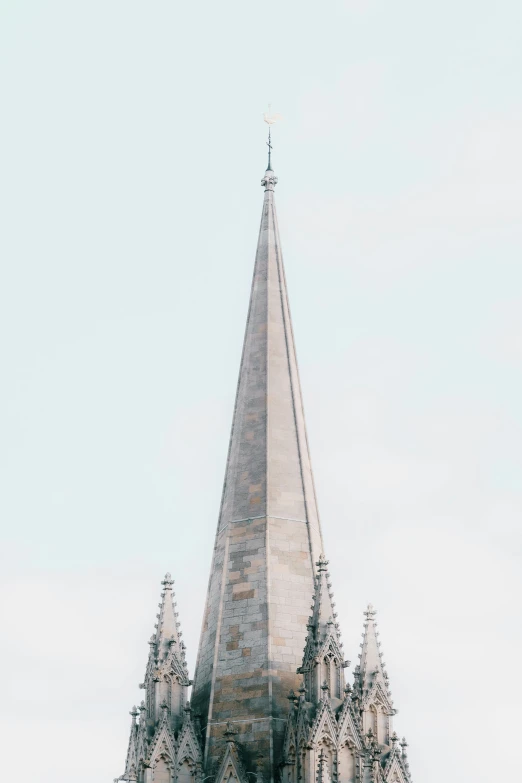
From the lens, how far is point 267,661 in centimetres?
4131

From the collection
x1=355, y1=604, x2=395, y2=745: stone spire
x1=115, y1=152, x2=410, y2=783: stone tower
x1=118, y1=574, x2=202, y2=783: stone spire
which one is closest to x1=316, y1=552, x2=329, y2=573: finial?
x1=115, y1=152, x2=410, y2=783: stone tower

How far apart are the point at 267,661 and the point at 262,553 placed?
10.2ft

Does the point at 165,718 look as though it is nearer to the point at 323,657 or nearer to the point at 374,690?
the point at 323,657

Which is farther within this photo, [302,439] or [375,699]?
[302,439]

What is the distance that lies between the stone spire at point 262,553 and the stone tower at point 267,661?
0.12 ft

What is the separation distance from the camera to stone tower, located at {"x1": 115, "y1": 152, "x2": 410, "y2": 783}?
39688 millimetres

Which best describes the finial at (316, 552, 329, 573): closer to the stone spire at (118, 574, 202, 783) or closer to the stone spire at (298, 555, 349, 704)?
the stone spire at (298, 555, 349, 704)

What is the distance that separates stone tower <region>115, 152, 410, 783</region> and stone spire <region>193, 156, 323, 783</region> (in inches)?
1.4

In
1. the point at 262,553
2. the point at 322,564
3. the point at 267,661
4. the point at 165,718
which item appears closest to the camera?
the point at 165,718

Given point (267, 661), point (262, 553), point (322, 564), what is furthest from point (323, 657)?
point (262, 553)

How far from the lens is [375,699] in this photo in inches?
1625

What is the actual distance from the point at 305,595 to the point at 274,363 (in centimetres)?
722

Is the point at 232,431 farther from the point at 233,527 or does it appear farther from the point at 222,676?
the point at 222,676

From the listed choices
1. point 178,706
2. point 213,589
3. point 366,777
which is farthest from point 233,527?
point 366,777
